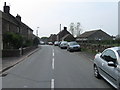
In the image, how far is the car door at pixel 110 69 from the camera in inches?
272

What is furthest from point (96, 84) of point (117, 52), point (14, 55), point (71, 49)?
point (71, 49)

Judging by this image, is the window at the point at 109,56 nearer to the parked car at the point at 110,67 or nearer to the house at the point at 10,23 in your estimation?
the parked car at the point at 110,67

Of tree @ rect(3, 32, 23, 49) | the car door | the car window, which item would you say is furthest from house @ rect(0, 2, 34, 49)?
the car door

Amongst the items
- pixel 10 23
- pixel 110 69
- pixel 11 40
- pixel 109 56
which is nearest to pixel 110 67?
pixel 110 69

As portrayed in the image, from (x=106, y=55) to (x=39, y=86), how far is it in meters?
2.86

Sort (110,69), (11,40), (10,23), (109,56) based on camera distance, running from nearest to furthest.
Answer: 1. (110,69)
2. (109,56)
3. (11,40)
4. (10,23)

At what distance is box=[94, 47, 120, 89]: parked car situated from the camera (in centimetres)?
681

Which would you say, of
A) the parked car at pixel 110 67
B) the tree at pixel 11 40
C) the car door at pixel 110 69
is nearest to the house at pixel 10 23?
the tree at pixel 11 40

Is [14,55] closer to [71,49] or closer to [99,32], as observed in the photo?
[71,49]

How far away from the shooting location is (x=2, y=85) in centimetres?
830

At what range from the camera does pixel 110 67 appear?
7.41m

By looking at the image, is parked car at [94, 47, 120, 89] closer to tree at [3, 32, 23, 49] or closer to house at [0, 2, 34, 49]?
tree at [3, 32, 23, 49]

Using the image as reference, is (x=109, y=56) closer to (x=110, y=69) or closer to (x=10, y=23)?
(x=110, y=69)

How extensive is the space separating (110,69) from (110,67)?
0.23 feet
